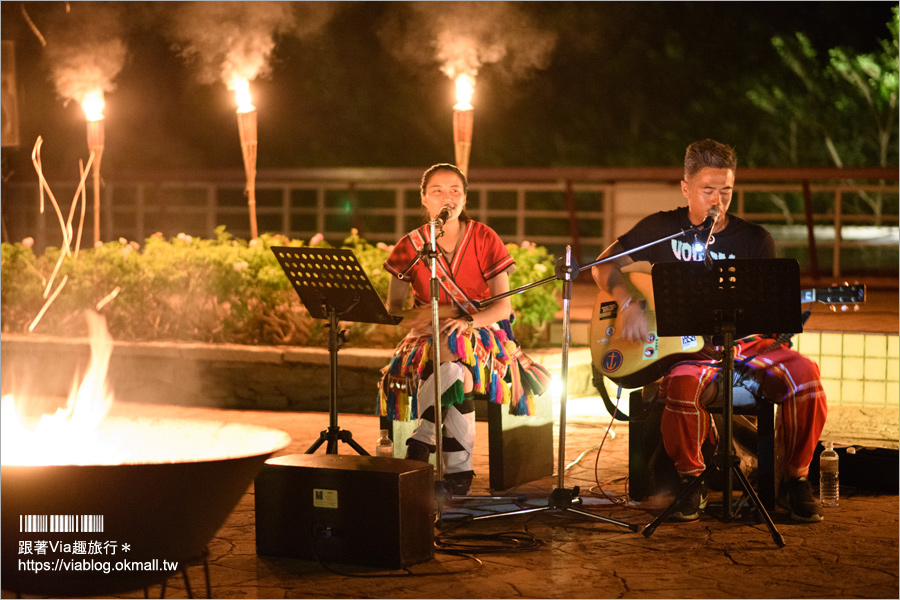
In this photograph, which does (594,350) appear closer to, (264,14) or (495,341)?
(495,341)

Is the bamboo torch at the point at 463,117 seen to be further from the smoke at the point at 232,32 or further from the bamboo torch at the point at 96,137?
the bamboo torch at the point at 96,137

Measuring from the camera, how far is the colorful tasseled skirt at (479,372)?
5250mm

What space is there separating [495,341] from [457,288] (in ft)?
1.34

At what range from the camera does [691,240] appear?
5188 mm

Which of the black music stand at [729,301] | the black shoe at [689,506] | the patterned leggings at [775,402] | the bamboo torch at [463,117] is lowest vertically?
the black shoe at [689,506]

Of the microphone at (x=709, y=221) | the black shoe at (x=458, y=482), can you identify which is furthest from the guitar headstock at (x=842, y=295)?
the black shoe at (x=458, y=482)

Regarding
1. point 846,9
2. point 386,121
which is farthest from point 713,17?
point 386,121

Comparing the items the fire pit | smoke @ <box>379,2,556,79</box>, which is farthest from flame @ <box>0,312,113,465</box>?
smoke @ <box>379,2,556,79</box>

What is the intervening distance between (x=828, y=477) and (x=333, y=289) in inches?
97.1

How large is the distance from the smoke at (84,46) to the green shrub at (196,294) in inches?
95.2

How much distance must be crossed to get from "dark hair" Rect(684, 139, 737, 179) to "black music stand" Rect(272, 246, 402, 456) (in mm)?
1556

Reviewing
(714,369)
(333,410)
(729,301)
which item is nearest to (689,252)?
(714,369)

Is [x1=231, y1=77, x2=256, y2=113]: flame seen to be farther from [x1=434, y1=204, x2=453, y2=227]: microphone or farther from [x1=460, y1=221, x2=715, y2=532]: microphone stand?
[x1=460, y1=221, x2=715, y2=532]: microphone stand

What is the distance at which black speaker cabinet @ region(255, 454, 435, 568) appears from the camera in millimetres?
4004
